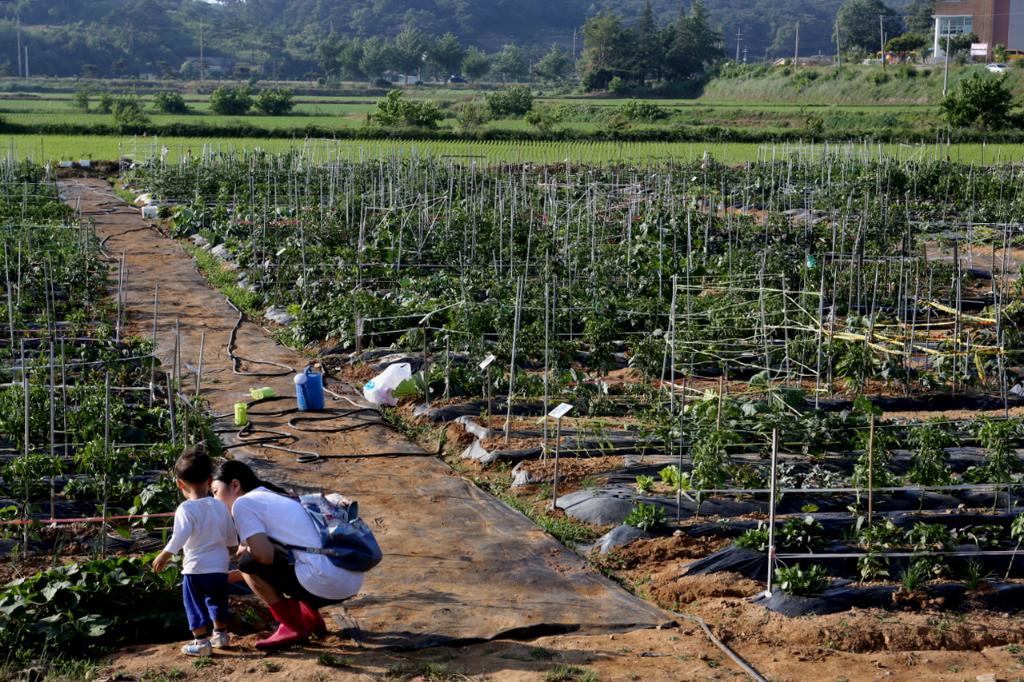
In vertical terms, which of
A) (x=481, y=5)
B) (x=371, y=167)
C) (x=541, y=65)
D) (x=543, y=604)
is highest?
(x=481, y=5)

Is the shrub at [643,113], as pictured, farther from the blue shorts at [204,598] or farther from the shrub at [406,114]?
the blue shorts at [204,598]

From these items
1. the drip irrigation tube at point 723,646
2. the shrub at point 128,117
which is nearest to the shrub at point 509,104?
the shrub at point 128,117

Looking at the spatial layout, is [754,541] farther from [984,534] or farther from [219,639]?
[219,639]

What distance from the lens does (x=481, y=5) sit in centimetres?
17738

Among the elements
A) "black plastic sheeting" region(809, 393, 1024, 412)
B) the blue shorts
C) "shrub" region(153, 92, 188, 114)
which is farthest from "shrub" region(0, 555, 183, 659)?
"shrub" region(153, 92, 188, 114)

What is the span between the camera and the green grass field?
109 feet

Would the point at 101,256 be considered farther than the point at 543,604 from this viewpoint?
Yes

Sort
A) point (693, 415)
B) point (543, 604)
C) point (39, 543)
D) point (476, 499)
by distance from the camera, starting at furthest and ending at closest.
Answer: point (693, 415), point (476, 499), point (39, 543), point (543, 604)

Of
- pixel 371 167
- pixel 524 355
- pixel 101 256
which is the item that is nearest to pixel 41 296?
pixel 101 256

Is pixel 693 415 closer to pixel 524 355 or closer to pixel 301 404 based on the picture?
pixel 524 355

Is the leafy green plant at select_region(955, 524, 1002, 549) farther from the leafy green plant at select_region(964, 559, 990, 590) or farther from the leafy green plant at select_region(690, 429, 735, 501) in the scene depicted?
the leafy green plant at select_region(690, 429, 735, 501)

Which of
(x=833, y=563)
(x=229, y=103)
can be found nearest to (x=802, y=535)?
(x=833, y=563)

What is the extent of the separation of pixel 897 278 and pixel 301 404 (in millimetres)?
Answer: 7539

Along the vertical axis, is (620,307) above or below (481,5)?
below
